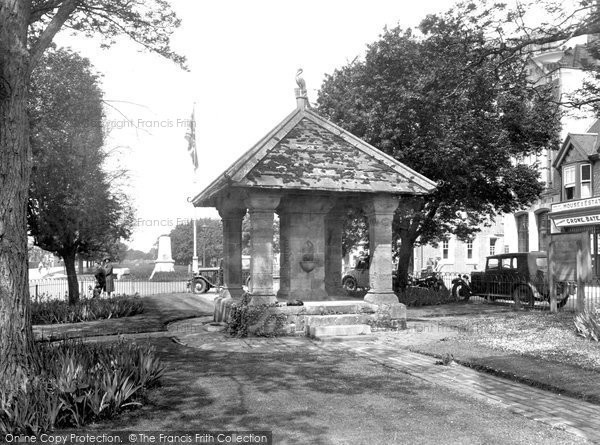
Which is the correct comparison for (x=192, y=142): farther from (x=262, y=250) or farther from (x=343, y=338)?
(x=343, y=338)

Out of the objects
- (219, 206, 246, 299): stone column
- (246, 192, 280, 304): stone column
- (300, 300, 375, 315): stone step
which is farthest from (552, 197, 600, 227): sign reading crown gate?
(246, 192, 280, 304): stone column

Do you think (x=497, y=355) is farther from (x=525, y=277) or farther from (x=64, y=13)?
(x=525, y=277)

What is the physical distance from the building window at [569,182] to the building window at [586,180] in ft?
→ 2.64

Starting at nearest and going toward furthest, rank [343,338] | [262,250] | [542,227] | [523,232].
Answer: [343,338] → [262,250] → [542,227] → [523,232]

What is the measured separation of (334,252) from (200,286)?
1560cm

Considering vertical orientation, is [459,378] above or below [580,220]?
below

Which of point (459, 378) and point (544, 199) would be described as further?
point (544, 199)

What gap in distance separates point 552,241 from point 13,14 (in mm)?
15805

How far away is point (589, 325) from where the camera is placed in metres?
11.6

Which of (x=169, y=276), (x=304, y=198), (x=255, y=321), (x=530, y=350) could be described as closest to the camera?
(x=530, y=350)

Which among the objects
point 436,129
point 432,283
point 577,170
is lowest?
point 432,283

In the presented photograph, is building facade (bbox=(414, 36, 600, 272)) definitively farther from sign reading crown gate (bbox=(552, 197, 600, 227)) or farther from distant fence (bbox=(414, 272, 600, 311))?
distant fence (bbox=(414, 272, 600, 311))

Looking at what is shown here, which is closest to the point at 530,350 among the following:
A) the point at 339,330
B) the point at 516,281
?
the point at 339,330

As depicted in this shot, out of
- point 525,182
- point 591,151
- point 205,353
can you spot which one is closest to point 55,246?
point 205,353
